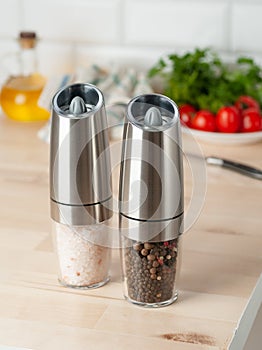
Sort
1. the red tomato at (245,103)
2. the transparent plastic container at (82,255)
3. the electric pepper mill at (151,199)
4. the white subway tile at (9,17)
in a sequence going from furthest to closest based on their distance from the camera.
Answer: the white subway tile at (9,17) → the red tomato at (245,103) → the transparent plastic container at (82,255) → the electric pepper mill at (151,199)

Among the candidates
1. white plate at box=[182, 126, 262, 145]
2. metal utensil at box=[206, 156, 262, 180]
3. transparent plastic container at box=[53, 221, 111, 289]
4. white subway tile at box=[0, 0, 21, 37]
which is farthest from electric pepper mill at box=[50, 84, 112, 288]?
white subway tile at box=[0, 0, 21, 37]

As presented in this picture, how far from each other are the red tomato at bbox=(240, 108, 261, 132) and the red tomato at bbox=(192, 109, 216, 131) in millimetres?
75

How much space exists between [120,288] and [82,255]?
83 millimetres

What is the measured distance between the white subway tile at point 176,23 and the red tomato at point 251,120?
28cm

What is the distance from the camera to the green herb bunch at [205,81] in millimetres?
2010

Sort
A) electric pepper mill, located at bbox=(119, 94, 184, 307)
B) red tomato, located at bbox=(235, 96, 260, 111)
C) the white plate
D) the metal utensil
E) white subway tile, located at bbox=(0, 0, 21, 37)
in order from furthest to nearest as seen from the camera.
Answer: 1. white subway tile, located at bbox=(0, 0, 21, 37)
2. red tomato, located at bbox=(235, 96, 260, 111)
3. the white plate
4. the metal utensil
5. electric pepper mill, located at bbox=(119, 94, 184, 307)

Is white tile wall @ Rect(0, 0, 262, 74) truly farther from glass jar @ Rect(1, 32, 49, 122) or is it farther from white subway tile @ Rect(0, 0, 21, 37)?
glass jar @ Rect(1, 32, 49, 122)

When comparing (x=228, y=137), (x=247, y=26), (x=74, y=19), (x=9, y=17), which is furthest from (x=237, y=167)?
(x=9, y=17)

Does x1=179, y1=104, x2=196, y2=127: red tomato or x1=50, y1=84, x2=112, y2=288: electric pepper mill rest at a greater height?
x1=50, y1=84, x2=112, y2=288: electric pepper mill

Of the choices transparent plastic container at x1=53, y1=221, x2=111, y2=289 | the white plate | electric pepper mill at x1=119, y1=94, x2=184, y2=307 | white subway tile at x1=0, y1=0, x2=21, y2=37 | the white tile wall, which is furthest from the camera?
white subway tile at x1=0, y1=0, x2=21, y2=37

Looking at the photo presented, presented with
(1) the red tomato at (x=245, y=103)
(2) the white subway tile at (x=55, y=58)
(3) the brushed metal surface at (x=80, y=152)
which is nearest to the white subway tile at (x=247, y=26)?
(1) the red tomato at (x=245, y=103)

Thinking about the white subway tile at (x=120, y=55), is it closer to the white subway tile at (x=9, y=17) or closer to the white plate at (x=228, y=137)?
the white subway tile at (x=9, y=17)

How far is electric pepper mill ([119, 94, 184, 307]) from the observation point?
3.54ft

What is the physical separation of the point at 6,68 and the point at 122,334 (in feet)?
4.41
